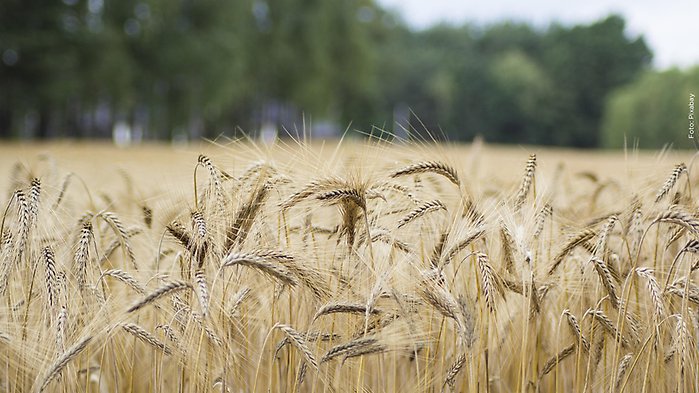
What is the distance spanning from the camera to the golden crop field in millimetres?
1859

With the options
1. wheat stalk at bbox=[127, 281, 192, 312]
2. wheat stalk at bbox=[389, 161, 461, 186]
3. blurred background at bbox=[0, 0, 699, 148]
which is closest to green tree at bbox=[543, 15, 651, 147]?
blurred background at bbox=[0, 0, 699, 148]

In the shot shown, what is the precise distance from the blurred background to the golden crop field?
290 millimetres

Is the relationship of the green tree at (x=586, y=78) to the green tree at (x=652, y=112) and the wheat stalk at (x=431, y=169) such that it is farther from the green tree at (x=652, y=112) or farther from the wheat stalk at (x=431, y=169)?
the wheat stalk at (x=431, y=169)

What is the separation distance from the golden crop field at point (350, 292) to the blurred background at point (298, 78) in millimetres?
290

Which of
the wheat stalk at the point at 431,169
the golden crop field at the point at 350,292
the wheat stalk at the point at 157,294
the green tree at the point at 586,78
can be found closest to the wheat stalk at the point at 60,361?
the golden crop field at the point at 350,292

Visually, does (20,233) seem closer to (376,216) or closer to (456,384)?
(376,216)

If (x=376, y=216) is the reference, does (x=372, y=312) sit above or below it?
below

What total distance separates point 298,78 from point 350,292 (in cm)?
3404

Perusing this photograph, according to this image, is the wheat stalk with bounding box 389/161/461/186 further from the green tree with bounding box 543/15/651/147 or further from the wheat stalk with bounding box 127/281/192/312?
the green tree with bounding box 543/15/651/147

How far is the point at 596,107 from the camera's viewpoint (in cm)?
5262

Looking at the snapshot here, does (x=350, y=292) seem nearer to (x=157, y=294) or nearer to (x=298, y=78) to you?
(x=157, y=294)

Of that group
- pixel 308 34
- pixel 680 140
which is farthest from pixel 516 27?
pixel 680 140

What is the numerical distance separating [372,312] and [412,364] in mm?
495

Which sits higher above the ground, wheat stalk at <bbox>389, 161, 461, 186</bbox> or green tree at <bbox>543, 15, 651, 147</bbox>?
green tree at <bbox>543, 15, 651, 147</bbox>
